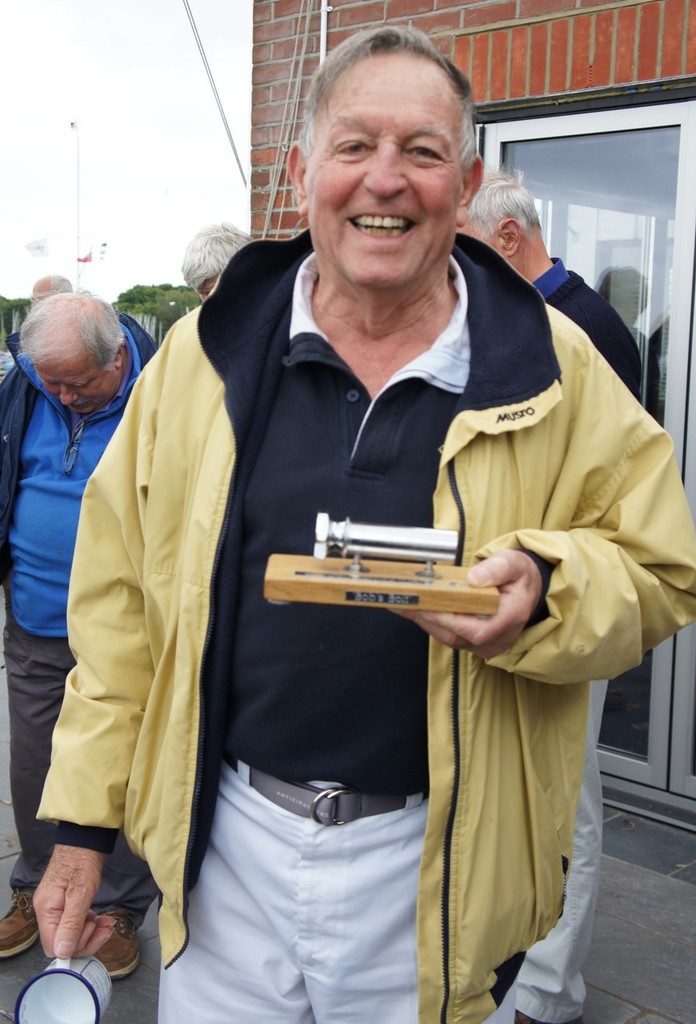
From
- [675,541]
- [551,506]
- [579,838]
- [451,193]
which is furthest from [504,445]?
[579,838]

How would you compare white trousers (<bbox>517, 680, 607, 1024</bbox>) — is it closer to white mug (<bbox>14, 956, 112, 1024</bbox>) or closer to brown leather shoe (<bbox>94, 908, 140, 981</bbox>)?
brown leather shoe (<bbox>94, 908, 140, 981</bbox>)

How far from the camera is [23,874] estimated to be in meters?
3.86

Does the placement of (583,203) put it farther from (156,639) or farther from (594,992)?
(156,639)

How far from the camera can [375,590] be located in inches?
57.0

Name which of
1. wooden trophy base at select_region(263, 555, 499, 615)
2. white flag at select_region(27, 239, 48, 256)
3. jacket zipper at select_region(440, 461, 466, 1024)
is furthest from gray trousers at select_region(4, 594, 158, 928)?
white flag at select_region(27, 239, 48, 256)

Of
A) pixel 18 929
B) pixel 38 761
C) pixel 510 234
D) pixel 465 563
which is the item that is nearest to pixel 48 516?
pixel 38 761

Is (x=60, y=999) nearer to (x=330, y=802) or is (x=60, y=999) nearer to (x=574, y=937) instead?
(x=330, y=802)

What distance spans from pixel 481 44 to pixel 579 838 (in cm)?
302

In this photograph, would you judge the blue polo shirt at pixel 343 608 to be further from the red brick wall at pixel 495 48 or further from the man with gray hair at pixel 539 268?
the red brick wall at pixel 495 48

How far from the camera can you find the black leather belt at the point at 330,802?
1797 millimetres

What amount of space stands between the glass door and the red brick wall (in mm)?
184

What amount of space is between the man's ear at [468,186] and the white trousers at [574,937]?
64.1 inches

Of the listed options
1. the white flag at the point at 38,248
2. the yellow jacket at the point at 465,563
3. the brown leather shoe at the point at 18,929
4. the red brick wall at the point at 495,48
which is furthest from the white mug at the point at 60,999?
the white flag at the point at 38,248

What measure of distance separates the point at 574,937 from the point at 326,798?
1597mm
